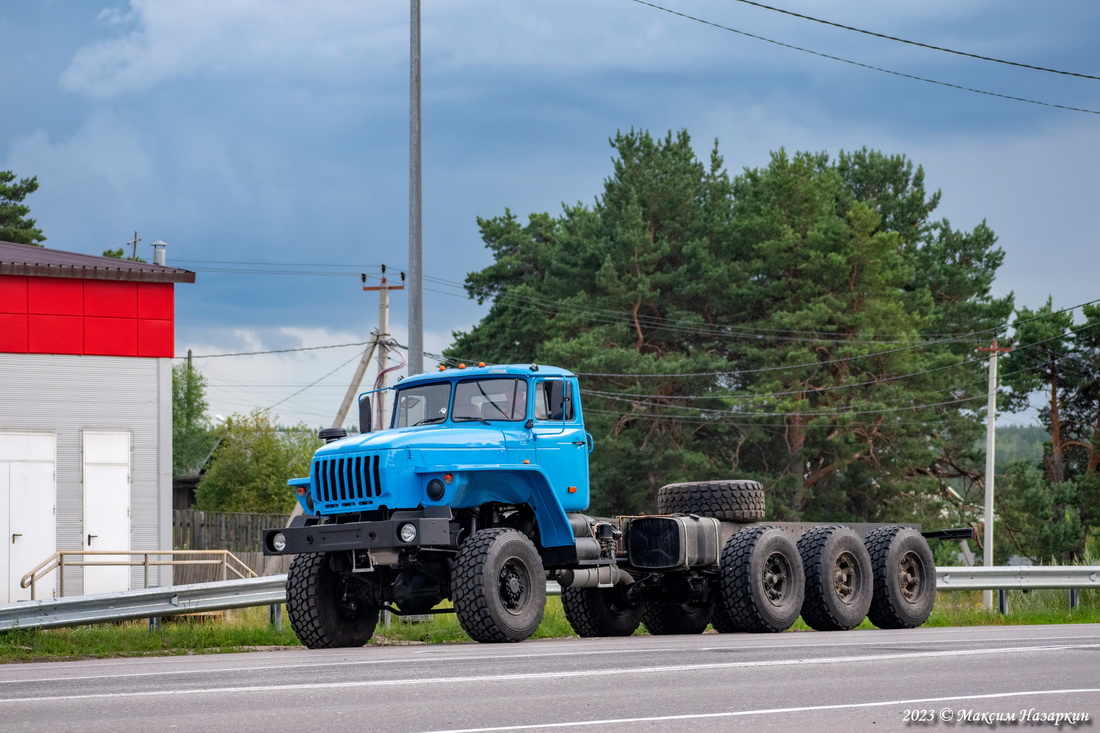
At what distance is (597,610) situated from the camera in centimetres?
1712

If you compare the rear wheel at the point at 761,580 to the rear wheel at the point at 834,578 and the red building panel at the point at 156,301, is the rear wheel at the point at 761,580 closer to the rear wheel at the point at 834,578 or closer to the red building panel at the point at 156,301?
the rear wheel at the point at 834,578

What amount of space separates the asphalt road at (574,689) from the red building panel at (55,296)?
1096 centimetres

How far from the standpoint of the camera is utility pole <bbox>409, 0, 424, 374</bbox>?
65.5 ft

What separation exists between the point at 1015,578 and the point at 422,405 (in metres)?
10.1

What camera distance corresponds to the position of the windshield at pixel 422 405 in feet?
50.0

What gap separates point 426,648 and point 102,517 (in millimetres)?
10873

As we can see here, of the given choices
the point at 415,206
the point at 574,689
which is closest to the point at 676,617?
the point at 415,206

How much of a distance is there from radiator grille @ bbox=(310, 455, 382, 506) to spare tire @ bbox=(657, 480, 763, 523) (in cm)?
442

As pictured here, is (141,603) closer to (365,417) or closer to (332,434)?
(332,434)

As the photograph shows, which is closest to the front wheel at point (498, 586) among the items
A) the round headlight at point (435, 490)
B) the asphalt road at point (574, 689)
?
the round headlight at point (435, 490)

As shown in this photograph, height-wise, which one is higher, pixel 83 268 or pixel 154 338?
pixel 83 268

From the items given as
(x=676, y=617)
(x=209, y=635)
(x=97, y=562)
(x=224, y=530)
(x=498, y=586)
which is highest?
(x=498, y=586)

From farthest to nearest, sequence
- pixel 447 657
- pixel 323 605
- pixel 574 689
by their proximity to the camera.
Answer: pixel 323 605, pixel 447 657, pixel 574 689

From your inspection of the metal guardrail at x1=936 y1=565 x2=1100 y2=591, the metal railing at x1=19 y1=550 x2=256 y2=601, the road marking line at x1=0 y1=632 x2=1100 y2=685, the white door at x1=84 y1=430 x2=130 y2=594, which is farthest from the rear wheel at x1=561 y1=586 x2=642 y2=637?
the white door at x1=84 y1=430 x2=130 y2=594
